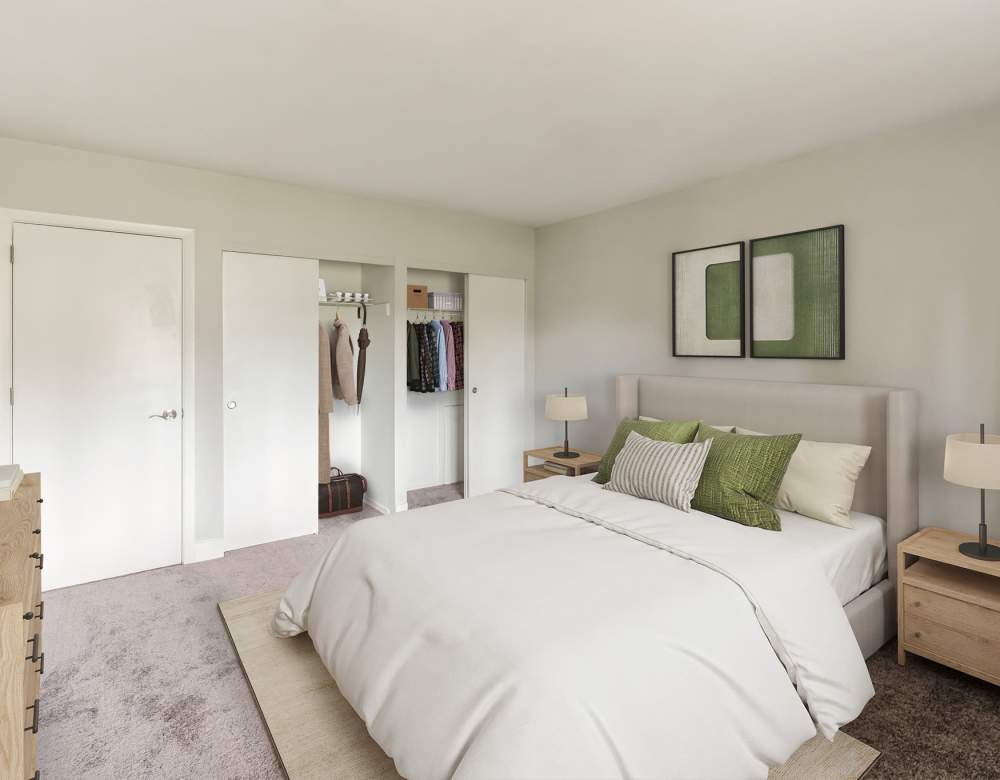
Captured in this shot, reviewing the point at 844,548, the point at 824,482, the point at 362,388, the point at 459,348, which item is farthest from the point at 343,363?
the point at 844,548

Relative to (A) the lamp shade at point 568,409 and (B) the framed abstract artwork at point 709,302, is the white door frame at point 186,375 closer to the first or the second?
(A) the lamp shade at point 568,409

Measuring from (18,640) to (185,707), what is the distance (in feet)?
4.69

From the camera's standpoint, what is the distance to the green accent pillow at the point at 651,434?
3.17 m

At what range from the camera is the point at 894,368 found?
2.88 metres

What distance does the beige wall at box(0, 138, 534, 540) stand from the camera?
311cm

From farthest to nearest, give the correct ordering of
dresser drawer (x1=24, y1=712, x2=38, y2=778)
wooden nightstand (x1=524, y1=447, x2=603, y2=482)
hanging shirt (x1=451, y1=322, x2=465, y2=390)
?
hanging shirt (x1=451, y1=322, x2=465, y2=390) < wooden nightstand (x1=524, y1=447, x2=603, y2=482) < dresser drawer (x1=24, y1=712, x2=38, y2=778)

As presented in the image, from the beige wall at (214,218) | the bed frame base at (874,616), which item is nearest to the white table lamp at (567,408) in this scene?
the beige wall at (214,218)

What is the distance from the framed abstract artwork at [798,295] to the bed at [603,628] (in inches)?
21.6

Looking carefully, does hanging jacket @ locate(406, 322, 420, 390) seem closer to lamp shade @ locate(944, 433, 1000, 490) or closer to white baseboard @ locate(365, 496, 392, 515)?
white baseboard @ locate(365, 496, 392, 515)

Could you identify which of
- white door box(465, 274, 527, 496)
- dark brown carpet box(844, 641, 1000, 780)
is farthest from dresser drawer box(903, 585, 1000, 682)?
white door box(465, 274, 527, 496)

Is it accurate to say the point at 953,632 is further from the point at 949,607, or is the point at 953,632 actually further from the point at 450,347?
the point at 450,347

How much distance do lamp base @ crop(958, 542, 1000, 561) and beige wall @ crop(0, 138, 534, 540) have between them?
3404 millimetres

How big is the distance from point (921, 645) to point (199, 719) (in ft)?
9.32

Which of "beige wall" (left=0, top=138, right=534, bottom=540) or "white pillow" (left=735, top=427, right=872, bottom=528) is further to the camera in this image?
"beige wall" (left=0, top=138, right=534, bottom=540)
